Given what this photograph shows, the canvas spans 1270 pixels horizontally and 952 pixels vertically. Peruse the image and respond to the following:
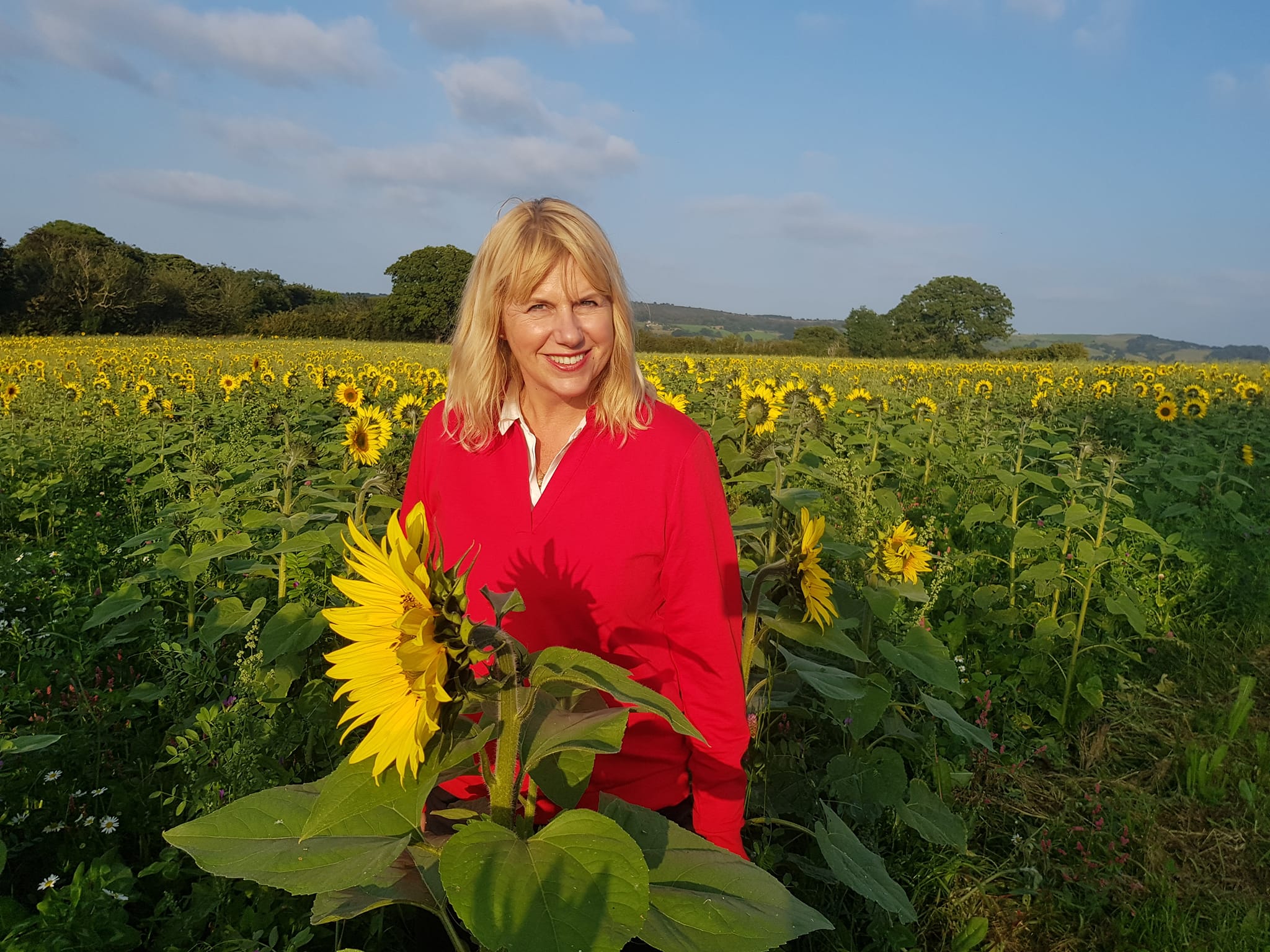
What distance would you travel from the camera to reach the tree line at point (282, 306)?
28250 mm

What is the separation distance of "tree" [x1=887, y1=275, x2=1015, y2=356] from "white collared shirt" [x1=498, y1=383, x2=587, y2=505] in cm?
4398

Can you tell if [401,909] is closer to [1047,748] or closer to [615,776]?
[615,776]

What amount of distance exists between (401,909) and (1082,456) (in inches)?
141

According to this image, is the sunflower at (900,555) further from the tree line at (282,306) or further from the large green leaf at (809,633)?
the tree line at (282,306)

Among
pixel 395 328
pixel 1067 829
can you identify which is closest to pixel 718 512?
pixel 1067 829

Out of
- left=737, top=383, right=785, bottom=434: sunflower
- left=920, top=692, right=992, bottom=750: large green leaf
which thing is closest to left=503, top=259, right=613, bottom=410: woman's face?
left=920, top=692, right=992, bottom=750: large green leaf

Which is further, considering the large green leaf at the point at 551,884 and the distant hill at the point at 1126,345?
the distant hill at the point at 1126,345

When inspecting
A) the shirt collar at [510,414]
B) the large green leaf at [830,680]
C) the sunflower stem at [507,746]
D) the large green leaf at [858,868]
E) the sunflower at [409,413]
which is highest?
the shirt collar at [510,414]

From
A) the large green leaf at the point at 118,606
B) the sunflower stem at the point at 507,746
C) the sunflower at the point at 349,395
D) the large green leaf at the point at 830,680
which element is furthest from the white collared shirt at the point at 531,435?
the sunflower at the point at 349,395

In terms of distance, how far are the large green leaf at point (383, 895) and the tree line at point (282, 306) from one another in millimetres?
17223

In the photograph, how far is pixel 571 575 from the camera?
184 cm

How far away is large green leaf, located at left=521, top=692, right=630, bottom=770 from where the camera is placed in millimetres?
997

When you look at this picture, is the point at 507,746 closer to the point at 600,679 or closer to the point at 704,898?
the point at 600,679

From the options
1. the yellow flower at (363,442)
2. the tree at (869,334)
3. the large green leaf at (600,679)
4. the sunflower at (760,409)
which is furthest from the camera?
the tree at (869,334)
